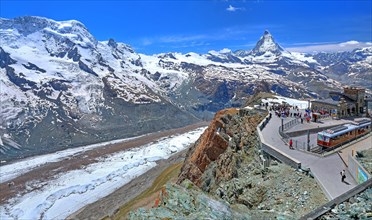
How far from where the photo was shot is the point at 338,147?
114ft

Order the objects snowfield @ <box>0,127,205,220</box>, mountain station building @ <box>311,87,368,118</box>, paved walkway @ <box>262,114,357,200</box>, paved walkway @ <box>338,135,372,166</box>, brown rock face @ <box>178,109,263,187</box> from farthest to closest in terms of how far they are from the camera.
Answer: snowfield @ <box>0,127,205,220</box>, mountain station building @ <box>311,87,368,118</box>, brown rock face @ <box>178,109,263,187</box>, paved walkway @ <box>338,135,372,166</box>, paved walkway @ <box>262,114,357,200</box>

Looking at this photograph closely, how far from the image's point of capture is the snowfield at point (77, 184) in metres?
99.8

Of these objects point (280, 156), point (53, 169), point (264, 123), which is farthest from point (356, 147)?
point (53, 169)

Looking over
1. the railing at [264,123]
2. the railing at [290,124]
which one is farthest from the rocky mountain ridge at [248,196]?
the railing at [290,124]

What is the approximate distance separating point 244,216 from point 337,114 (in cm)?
4234

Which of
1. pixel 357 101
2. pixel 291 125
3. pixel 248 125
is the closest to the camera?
pixel 291 125

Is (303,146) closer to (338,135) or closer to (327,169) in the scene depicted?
(338,135)

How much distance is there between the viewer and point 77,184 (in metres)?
121

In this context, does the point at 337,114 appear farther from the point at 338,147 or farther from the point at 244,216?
the point at 244,216

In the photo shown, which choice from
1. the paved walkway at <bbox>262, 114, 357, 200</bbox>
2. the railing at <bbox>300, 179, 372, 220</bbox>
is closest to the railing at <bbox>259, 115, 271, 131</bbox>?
the paved walkway at <bbox>262, 114, 357, 200</bbox>

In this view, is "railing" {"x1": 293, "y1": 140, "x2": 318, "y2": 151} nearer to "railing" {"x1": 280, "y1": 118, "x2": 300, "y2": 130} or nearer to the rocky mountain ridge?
the rocky mountain ridge

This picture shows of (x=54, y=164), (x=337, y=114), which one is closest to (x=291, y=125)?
(x=337, y=114)

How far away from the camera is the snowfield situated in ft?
327

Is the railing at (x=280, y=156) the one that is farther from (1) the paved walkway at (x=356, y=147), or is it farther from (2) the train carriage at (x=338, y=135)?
(2) the train carriage at (x=338, y=135)
